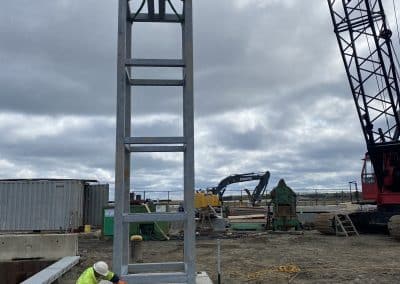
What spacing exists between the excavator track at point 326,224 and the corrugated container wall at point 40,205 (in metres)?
12.4

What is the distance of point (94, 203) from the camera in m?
27.3

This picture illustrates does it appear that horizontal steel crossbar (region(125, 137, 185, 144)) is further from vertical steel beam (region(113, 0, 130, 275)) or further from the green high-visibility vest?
the green high-visibility vest

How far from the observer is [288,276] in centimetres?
1135

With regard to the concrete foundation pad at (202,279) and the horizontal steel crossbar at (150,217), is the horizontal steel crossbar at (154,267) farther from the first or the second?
the horizontal steel crossbar at (150,217)

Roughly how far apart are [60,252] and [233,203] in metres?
34.4

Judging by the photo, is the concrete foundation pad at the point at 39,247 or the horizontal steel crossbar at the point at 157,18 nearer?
the horizontal steel crossbar at the point at 157,18

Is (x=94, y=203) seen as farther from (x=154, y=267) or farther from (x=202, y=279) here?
(x=154, y=267)

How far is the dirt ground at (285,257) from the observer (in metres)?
11.3

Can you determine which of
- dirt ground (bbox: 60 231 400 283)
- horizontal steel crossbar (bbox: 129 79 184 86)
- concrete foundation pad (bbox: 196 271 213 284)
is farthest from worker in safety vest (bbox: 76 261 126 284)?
dirt ground (bbox: 60 231 400 283)

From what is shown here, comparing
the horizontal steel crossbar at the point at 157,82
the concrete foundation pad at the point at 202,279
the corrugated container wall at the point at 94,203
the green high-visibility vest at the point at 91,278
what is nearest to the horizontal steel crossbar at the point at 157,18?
the horizontal steel crossbar at the point at 157,82

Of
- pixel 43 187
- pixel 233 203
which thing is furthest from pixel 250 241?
pixel 233 203

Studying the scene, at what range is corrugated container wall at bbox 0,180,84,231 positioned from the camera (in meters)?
25.3

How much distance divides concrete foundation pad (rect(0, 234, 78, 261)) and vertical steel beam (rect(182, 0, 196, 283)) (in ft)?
24.2

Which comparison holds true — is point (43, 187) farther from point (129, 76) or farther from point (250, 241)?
point (129, 76)
